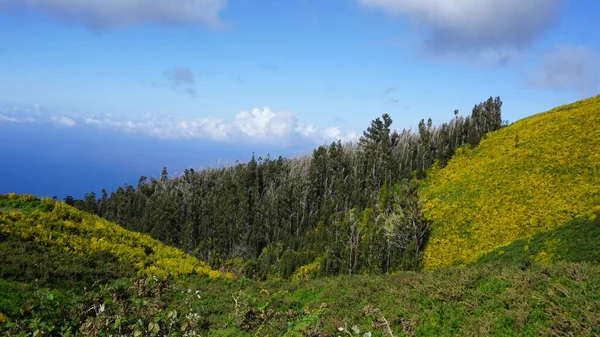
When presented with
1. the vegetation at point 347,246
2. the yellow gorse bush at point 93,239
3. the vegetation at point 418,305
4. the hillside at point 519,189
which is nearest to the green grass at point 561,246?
the vegetation at point 347,246

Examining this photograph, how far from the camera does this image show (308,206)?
12056 centimetres

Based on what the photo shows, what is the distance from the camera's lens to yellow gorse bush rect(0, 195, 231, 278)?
2056 cm

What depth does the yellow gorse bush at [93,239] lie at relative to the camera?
20.6m

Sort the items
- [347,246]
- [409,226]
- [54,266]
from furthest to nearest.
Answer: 1. [347,246]
2. [409,226]
3. [54,266]

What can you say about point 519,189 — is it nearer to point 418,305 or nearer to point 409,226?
point 409,226

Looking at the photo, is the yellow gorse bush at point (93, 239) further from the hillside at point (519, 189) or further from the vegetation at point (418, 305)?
the hillside at point (519, 189)

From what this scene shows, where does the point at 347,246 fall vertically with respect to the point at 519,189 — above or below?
below

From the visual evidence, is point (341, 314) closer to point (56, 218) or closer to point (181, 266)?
point (181, 266)

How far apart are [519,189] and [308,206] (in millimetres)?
73152

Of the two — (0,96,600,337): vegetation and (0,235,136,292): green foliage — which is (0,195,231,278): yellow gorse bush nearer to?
(0,96,600,337): vegetation

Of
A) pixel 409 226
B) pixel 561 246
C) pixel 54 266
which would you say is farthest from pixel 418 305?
pixel 409 226

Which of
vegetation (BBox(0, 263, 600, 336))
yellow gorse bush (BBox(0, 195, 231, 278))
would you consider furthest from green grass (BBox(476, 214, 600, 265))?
yellow gorse bush (BBox(0, 195, 231, 278))

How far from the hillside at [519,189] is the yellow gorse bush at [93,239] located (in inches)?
1332

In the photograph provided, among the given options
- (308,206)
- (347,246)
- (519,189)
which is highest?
(519,189)
